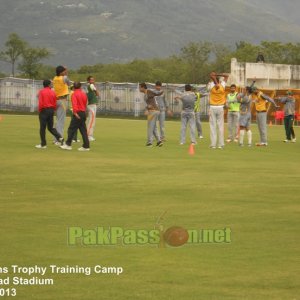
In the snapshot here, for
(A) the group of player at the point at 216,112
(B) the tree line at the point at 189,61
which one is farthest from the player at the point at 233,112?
(B) the tree line at the point at 189,61

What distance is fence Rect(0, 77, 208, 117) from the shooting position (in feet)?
217

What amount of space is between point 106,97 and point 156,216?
52.9 m

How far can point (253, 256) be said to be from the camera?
42.3ft

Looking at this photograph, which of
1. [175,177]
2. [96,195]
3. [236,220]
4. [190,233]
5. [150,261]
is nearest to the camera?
[150,261]

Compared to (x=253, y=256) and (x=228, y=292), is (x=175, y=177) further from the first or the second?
(x=228, y=292)

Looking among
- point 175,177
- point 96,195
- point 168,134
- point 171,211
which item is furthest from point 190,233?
point 168,134

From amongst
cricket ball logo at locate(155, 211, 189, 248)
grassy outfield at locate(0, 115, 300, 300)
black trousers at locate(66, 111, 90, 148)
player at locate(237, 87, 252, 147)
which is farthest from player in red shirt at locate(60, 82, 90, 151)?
cricket ball logo at locate(155, 211, 189, 248)

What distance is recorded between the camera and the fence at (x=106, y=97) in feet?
217

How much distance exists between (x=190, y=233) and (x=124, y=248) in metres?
1.36

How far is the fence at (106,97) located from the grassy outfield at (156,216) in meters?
37.1

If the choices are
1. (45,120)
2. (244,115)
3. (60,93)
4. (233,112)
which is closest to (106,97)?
(233,112)

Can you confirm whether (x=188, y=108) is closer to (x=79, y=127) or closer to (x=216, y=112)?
(x=216, y=112)

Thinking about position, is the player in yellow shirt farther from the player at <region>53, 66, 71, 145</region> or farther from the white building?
the white building

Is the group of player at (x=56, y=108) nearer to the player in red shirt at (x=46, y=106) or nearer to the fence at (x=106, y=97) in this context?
the player in red shirt at (x=46, y=106)
